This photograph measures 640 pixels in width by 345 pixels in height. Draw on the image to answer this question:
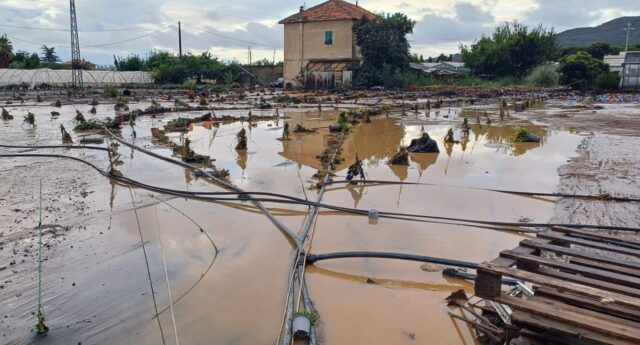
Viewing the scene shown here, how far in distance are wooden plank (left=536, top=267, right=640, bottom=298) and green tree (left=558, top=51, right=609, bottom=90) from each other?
40.3 metres

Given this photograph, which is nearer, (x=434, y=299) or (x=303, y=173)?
(x=434, y=299)

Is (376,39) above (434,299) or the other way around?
above

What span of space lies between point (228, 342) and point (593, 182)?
766 cm

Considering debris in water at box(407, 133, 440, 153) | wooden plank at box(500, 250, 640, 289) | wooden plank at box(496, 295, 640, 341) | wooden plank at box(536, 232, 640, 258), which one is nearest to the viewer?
wooden plank at box(496, 295, 640, 341)

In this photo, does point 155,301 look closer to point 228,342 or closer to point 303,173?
point 228,342

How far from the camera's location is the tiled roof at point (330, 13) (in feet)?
141

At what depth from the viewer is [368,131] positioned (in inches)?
648

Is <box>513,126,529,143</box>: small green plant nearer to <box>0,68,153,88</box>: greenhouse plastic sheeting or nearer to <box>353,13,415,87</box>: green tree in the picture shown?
<box>353,13,415,87</box>: green tree

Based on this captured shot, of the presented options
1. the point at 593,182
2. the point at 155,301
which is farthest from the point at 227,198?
the point at 593,182

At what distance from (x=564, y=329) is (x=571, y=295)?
1.72 ft

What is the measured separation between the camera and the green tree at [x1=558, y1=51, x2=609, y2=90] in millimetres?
38656

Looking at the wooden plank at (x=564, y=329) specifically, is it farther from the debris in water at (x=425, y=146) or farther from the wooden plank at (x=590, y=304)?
the debris in water at (x=425, y=146)

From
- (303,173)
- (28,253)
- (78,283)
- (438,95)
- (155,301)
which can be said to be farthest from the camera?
(438,95)

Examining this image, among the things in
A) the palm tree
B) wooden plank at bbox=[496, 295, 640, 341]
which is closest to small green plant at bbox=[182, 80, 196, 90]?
the palm tree
